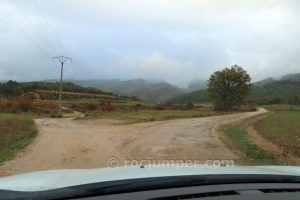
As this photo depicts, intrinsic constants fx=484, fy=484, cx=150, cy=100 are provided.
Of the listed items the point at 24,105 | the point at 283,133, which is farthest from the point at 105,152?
the point at 24,105

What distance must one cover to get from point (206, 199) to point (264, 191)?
0.41 m

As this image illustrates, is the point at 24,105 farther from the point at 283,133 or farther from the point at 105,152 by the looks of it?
the point at 105,152

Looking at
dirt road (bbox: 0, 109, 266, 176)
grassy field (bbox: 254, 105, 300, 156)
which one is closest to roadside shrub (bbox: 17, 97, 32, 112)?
grassy field (bbox: 254, 105, 300, 156)

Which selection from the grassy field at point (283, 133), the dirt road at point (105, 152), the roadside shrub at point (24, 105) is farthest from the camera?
the roadside shrub at point (24, 105)

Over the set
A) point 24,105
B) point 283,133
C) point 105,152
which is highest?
point 105,152

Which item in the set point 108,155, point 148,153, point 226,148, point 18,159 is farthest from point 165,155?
point 18,159

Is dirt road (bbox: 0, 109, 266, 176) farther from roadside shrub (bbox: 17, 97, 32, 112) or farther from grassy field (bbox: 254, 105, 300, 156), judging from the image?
roadside shrub (bbox: 17, 97, 32, 112)

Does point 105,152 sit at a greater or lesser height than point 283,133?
greater

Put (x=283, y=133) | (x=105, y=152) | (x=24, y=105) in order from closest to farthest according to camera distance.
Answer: (x=105, y=152)
(x=283, y=133)
(x=24, y=105)

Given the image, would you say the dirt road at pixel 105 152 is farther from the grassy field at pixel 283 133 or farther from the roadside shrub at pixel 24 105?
the roadside shrub at pixel 24 105

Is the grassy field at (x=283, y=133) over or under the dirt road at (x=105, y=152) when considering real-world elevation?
under

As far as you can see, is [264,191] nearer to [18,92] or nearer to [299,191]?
[299,191]

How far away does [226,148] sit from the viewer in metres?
18.7

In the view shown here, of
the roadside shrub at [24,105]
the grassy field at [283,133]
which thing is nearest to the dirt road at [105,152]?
the grassy field at [283,133]
